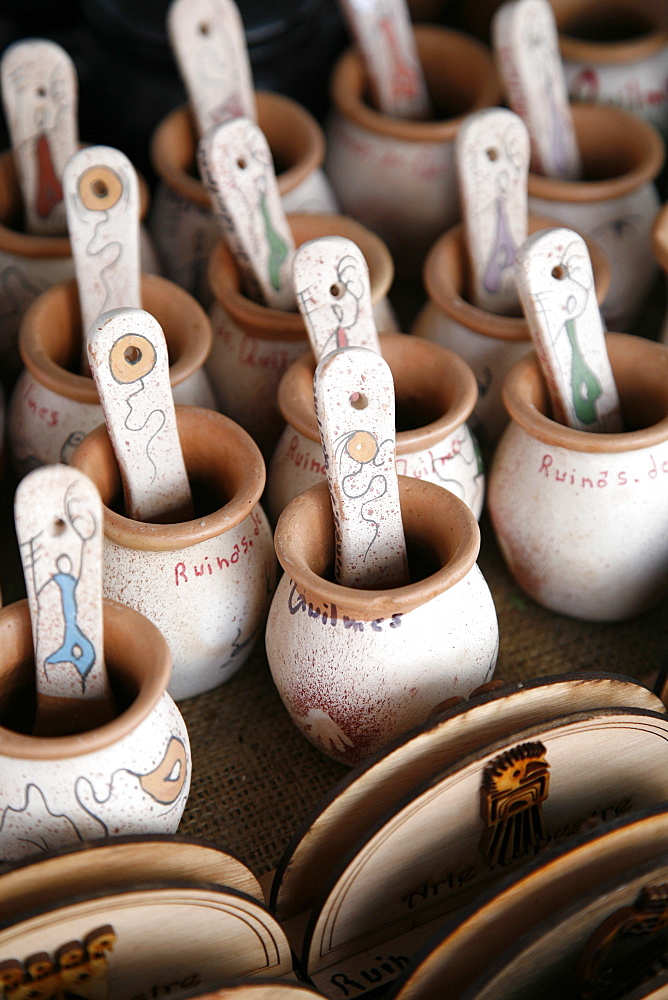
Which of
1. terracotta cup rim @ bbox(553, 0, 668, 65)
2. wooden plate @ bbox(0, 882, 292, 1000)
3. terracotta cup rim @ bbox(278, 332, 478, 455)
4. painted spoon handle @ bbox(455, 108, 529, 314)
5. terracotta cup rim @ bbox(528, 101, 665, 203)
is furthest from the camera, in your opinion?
terracotta cup rim @ bbox(553, 0, 668, 65)

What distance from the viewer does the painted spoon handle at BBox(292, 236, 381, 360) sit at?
0.67m

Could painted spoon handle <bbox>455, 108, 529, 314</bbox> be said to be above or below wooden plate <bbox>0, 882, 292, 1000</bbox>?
above

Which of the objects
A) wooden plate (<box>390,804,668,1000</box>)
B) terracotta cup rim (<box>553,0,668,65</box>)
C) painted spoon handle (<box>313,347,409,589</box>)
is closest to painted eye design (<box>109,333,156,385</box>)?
painted spoon handle (<box>313,347,409,589</box>)

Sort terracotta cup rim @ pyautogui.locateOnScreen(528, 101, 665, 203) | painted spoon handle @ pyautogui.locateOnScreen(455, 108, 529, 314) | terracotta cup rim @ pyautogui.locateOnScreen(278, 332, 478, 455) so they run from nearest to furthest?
terracotta cup rim @ pyautogui.locateOnScreen(278, 332, 478, 455)
painted spoon handle @ pyautogui.locateOnScreen(455, 108, 529, 314)
terracotta cup rim @ pyautogui.locateOnScreen(528, 101, 665, 203)

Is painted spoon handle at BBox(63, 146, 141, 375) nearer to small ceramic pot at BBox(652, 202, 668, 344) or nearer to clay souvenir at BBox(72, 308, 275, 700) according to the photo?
clay souvenir at BBox(72, 308, 275, 700)

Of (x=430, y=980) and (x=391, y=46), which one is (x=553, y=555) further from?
(x=391, y=46)

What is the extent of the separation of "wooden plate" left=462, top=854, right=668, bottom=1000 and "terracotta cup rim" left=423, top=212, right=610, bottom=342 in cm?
41

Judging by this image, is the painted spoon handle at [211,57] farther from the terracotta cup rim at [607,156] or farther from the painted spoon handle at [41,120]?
the terracotta cup rim at [607,156]

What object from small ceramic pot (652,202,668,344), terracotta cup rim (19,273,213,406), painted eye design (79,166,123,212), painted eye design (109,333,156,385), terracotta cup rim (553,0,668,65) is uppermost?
painted eye design (79,166,123,212)

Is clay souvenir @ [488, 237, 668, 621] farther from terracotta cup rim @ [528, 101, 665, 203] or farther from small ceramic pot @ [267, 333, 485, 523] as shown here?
terracotta cup rim @ [528, 101, 665, 203]

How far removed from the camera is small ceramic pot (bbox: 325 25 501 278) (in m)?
0.97

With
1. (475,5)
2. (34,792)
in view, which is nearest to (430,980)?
(34,792)

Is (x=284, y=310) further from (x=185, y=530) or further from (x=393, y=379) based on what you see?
(x=185, y=530)

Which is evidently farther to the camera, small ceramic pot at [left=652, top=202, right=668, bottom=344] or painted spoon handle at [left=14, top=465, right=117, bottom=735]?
small ceramic pot at [left=652, top=202, right=668, bottom=344]
